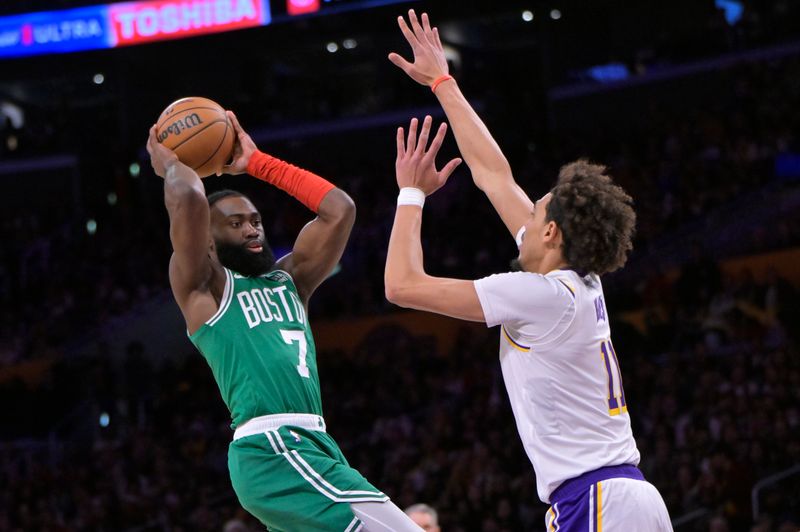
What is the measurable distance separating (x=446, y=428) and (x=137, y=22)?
936cm

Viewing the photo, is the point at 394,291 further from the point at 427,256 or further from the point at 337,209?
the point at 427,256

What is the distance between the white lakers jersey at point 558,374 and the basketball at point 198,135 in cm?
Answer: 181

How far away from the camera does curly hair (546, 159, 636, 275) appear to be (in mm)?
3934

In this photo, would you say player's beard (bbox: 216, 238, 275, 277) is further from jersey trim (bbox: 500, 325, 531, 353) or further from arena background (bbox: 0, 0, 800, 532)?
arena background (bbox: 0, 0, 800, 532)

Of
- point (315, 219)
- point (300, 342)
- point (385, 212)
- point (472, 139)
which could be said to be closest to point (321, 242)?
point (315, 219)

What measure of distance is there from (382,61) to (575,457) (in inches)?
878

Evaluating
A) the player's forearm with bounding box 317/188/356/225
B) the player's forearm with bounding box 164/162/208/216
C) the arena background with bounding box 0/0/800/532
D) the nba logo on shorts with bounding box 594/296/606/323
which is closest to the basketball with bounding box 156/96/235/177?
the player's forearm with bounding box 164/162/208/216

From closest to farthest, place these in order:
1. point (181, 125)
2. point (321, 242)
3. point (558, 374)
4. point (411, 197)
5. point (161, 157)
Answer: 1. point (558, 374)
2. point (411, 197)
3. point (161, 157)
4. point (181, 125)
5. point (321, 242)

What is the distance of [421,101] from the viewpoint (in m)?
23.0

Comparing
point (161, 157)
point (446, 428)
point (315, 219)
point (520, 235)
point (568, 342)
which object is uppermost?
point (161, 157)

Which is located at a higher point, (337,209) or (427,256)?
(427,256)

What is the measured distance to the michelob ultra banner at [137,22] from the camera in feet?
59.9

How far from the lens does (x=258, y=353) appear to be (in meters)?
4.64

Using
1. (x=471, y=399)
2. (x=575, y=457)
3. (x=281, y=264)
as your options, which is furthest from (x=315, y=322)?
(x=575, y=457)
